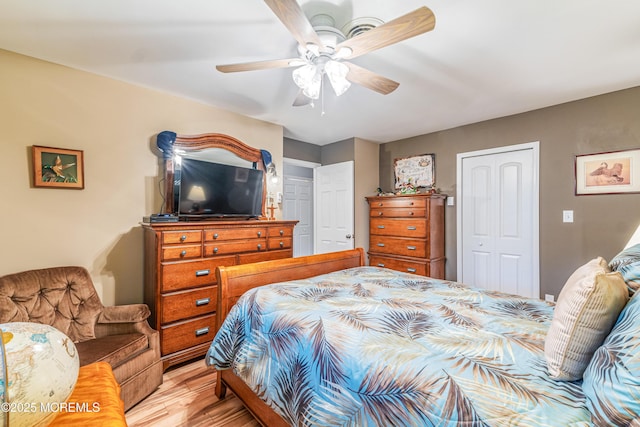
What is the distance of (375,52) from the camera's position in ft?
6.59

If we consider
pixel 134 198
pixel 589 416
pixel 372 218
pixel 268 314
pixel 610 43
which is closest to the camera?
pixel 589 416

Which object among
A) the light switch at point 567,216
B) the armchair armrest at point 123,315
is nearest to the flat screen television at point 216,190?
the armchair armrest at point 123,315

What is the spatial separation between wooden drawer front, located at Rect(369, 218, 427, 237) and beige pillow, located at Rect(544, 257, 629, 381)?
2830 mm

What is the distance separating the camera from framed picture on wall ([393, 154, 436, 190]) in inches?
161

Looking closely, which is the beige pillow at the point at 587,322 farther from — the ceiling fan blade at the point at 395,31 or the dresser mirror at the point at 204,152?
the dresser mirror at the point at 204,152

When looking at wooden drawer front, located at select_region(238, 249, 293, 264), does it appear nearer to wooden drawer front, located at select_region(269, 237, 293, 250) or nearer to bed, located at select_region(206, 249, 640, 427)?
wooden drawer front, located at select_region(269, 237, 293, 250)

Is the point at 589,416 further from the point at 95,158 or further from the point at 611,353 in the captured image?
the point at 95,158

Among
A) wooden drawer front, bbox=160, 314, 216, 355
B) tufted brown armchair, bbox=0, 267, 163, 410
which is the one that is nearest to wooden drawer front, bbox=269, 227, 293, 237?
wooden drawer front, bbox=160, 314, 216, 355

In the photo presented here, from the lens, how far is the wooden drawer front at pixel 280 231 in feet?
9.84

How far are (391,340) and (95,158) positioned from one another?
107 inches

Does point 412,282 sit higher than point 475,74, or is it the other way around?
point 475,74

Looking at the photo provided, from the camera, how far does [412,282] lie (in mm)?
2053

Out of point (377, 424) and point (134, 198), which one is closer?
point (377, 424)

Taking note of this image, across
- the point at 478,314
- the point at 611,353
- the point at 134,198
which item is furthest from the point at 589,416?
the point at 134,198
